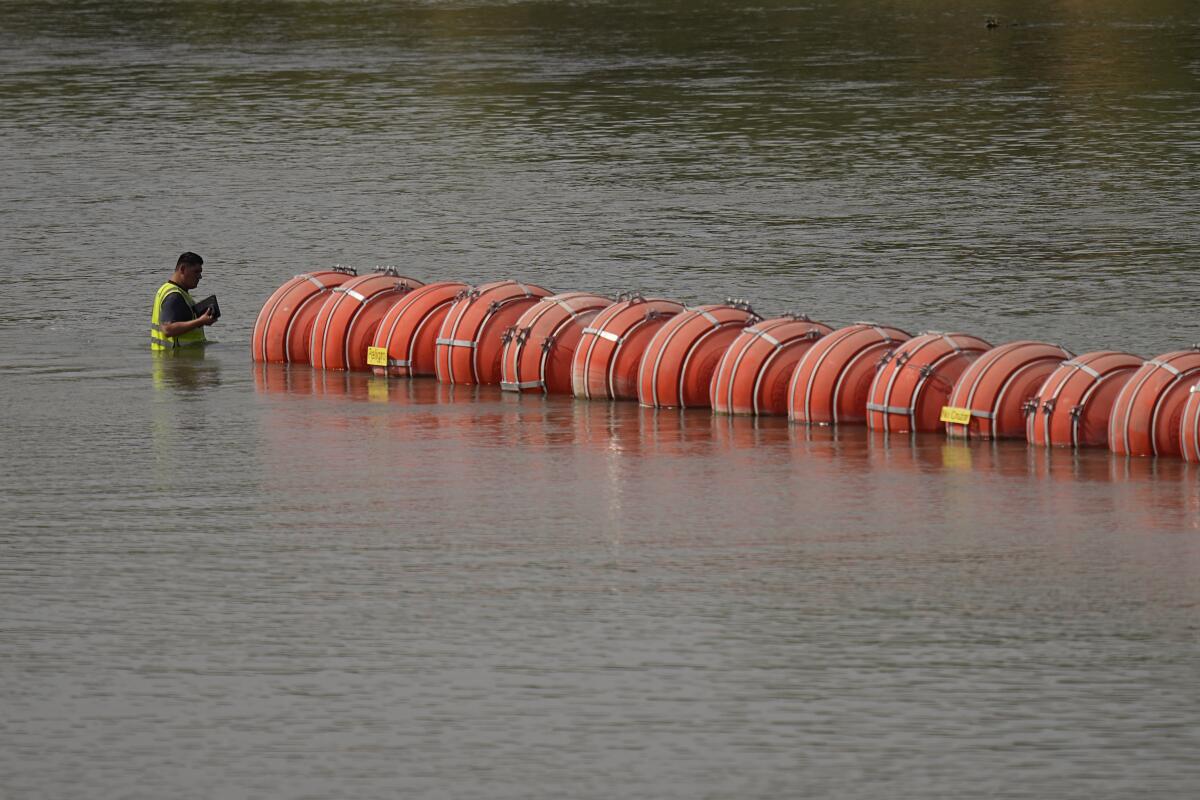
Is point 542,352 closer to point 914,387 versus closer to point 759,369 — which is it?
point 759,369

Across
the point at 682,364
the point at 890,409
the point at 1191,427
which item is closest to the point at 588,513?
the point at 890,409

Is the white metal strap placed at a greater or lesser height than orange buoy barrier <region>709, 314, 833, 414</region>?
lesser

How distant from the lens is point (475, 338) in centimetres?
2123

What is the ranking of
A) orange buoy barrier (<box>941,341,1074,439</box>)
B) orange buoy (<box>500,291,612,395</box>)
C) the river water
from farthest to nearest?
orange buoy (<box>500,291,612,395</box>), orange buoy barrier (<box>941,341,1074,439</box>), the river water

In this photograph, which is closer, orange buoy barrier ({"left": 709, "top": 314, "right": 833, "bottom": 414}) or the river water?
the river water

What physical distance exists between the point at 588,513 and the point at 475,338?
5.95 m

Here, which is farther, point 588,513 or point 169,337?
point 169,337

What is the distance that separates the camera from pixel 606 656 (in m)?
12.1

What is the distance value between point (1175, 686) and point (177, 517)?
7.36m

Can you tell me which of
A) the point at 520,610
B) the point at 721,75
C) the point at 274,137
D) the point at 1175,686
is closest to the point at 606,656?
the point at 520,610

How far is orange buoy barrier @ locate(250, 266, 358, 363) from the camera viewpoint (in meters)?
22.6

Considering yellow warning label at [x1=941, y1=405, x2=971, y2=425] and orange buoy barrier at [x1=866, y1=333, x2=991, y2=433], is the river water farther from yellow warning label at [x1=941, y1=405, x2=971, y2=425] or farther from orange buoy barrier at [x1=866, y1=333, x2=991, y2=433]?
yellow warning label at [x1=941, y1=405, x2=971, y2=425]

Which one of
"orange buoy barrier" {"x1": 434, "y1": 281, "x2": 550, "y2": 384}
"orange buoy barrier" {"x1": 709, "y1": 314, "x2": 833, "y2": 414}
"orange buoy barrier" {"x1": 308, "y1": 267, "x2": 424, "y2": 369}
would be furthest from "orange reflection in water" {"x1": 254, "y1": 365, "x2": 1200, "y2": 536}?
"orange buoy barrier" {"x1": 308, "y1": 267, "x2": 424, "y2": 369}

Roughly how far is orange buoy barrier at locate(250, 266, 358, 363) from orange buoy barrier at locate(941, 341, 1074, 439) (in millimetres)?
7429
